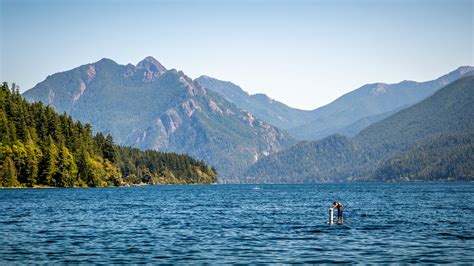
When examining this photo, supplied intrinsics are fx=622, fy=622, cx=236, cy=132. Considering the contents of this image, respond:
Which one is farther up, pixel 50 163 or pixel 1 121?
pixel 1 121

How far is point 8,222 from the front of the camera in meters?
74.6

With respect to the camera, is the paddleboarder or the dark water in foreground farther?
the paddleboarder

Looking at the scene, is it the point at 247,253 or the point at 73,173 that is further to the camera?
the point at 73,173

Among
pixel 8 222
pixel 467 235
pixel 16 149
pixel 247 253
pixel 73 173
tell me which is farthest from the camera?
pixel 73 173

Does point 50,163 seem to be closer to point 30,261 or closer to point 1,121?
point 1,121

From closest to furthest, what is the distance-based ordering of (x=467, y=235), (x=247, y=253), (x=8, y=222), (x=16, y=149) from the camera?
(x=247, y=253)
(x=467, y=235)
(x=8, y=222)
(x=16, y=149)

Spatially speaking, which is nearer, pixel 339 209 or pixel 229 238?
pixel 229 238

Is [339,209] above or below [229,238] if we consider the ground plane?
above

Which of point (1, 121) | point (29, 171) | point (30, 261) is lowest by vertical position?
point (30, 261)

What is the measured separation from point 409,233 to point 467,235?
5.86 meters

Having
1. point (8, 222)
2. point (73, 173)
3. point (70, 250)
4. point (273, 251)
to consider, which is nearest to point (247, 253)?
point (273, 251)

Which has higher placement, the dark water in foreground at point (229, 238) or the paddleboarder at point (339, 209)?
the paddleboarder at point (339, 209)

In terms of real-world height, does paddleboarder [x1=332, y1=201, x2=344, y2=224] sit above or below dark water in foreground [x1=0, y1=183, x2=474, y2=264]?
above

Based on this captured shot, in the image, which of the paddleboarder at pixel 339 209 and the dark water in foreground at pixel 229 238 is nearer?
the dark water in foreground at pixel 229 238
